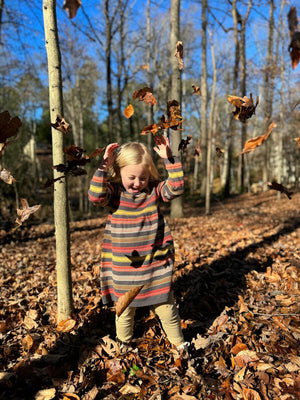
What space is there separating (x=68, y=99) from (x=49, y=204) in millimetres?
11950

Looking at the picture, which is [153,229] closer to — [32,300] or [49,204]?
[32,300]

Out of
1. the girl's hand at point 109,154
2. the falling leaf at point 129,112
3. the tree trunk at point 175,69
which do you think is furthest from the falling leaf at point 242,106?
the tree trunk at point 175,69

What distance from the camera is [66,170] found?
2201mm

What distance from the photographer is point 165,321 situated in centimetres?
219

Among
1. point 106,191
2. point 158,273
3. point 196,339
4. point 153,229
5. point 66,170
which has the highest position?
point 66,170

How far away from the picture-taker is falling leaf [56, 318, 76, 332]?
2.50 meters

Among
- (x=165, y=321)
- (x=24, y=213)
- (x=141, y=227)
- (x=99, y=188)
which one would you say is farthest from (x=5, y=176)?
(x=165, y=321)

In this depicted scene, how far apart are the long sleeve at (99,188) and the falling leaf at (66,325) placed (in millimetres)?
1290

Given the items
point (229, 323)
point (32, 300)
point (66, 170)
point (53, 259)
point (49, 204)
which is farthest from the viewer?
point (49, 204)

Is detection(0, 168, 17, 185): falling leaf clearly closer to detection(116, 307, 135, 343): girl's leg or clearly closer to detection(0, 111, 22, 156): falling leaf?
detection(0, 111, 22, 156): falling leaf

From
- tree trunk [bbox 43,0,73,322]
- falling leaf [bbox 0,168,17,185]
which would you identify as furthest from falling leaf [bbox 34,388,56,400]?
falling leaf [bbox 0,168,17,185]

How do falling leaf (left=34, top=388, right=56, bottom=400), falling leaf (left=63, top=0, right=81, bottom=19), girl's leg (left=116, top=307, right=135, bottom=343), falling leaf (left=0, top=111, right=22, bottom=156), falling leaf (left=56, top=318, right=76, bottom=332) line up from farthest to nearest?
1. falling leaf (left=56, top=318, right=76, bottom=332)
2. girl's leg (left=116, top=307, right=135, bottom=343)
3. falling leaf (left=34, top=388, right=56, bottom=400)
4. falling leaf (left=0, top=111, right=22, bottom=156)
5. falling leaf (left=63, top=0, right=81, bottom=19)

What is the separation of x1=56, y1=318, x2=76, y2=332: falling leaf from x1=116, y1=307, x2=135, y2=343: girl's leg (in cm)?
52

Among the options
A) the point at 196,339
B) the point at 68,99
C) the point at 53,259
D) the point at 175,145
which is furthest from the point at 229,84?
the point at 196,339
